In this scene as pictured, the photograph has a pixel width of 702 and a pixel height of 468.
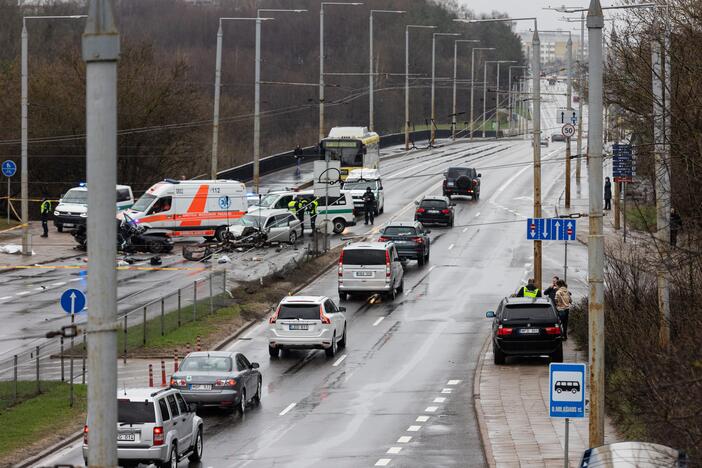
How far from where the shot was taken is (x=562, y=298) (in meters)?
36.6

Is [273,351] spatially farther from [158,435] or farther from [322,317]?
[158,435]

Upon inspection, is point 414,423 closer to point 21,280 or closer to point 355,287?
point 355,287

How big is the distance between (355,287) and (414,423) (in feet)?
56.4

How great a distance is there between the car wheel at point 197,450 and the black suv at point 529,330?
38.2 ft

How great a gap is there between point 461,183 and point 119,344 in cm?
4072

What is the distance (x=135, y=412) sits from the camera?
69.8 ft

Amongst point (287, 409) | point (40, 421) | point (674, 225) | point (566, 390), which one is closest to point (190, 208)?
point (287, 409)

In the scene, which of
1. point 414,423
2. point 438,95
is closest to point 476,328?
point 414,423

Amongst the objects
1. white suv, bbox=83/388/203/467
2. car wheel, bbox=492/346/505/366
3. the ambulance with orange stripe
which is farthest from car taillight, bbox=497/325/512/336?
the ambulance with orange stripe

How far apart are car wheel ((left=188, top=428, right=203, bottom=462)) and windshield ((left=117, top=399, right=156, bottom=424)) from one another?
1.89 meters

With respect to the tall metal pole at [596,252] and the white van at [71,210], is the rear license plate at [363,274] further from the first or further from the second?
the tall metal pole at [596,252]

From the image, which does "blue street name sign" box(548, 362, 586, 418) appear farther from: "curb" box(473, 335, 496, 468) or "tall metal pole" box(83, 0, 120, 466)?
"tall metal pole" box(83, 0, 120, 466)

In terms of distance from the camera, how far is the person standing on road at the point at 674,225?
80.6ft

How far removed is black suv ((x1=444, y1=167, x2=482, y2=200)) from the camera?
73375mm
